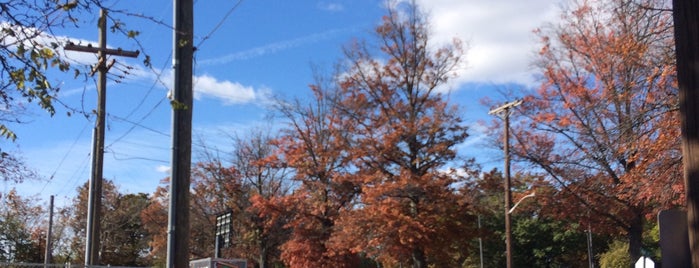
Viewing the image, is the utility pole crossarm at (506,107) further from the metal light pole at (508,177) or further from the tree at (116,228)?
the tree at (116,228)

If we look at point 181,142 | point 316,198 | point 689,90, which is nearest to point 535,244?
point 316,198

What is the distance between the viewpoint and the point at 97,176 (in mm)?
25203

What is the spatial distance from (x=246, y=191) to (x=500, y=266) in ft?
96.7

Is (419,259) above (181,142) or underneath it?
underneath

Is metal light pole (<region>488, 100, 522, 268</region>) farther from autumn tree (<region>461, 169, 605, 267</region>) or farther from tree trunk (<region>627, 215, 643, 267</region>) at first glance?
autumn tree (<region>461, 169, 605, 267</region>)

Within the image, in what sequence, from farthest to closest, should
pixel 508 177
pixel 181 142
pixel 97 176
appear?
1. pixel 508 177
2. pixel 97 176
3. pixel 181 142

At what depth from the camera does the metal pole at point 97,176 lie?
955 inches

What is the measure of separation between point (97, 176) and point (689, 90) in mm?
22534

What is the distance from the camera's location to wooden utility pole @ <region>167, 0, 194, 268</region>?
10.2 meters

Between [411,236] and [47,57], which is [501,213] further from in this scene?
[47,57]

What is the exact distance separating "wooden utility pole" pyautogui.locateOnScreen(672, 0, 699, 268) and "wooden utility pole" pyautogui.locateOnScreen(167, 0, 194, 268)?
630cm

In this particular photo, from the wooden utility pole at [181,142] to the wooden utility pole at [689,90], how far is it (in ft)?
20.7

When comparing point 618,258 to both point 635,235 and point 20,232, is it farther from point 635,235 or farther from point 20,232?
point 20,232

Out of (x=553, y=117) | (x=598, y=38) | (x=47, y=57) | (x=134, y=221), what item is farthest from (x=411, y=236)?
(x=134, y=221)
